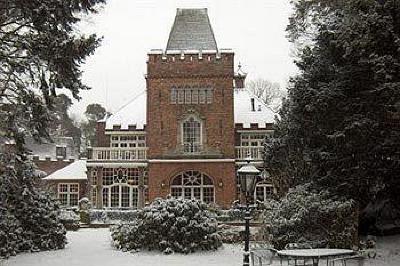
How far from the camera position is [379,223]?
1852cm

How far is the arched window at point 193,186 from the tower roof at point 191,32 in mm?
7945

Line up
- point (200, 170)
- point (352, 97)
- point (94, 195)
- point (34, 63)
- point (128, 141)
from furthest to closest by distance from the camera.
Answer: point (128, 141), point (94, 195), point (200, 170), point (352, 97), point (34, 63)

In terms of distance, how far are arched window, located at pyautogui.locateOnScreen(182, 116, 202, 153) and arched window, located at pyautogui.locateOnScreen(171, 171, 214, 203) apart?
158cm

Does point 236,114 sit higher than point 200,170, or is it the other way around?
point 236,114

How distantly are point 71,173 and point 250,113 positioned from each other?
42.0 feet

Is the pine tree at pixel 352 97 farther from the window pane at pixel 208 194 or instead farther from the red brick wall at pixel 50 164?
the red brick wall at pixel 50 164

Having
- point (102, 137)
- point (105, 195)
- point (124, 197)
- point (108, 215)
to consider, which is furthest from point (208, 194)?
point (102, 137)

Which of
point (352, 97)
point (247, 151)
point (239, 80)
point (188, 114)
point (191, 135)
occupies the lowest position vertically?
point (247, 151)

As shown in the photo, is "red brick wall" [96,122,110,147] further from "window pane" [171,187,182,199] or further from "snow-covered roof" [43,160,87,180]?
"window pane" [171,187,182,199]

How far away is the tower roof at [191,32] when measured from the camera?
34.1 m

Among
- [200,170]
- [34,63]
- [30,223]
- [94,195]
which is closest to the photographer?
[34,63]

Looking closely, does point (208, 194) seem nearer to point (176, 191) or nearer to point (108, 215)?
point (176, 191)

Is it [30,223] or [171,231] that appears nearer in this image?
[171,231]

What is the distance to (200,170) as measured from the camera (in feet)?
106
